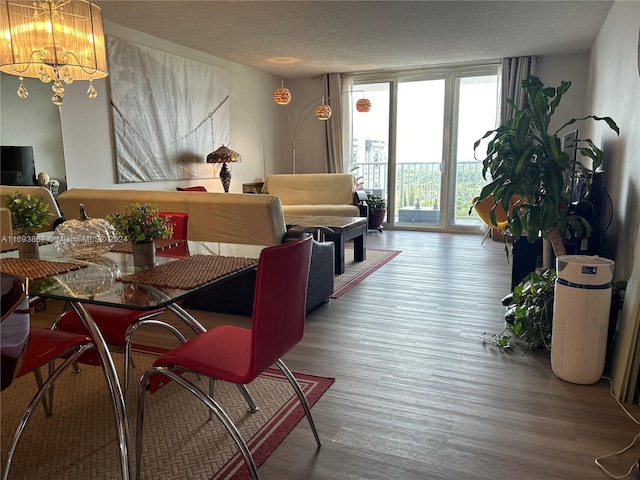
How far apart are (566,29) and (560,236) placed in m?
3.40

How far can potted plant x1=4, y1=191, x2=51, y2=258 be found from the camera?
202cm

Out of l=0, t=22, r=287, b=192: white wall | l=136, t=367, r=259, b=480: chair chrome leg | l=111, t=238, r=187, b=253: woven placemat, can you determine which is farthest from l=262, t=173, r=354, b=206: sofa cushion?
l=136, t=367, r=259, b=480: chair chrome leg

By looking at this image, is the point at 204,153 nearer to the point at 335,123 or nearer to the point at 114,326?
the point at 335,123

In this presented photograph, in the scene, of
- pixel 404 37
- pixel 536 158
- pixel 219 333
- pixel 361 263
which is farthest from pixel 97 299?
pixel 404 37

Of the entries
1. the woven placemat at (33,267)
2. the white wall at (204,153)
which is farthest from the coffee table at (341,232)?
the woven placemat at (33,267)

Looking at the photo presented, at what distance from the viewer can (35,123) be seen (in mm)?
4180

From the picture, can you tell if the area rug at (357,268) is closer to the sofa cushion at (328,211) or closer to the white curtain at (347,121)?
the sofa cushion at (328,211)

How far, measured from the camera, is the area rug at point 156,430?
1.66 metres

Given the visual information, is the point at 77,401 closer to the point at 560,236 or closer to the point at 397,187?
the point at 560,236

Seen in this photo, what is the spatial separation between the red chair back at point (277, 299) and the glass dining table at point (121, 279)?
0.96ft

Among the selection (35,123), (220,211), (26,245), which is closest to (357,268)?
(220,211)

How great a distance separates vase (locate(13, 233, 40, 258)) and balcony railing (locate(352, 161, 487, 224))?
6059mm

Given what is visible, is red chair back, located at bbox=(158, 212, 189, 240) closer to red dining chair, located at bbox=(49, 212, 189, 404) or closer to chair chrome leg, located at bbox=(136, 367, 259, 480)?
red dining chair, located at bbox=(49, 212, 189, 404)

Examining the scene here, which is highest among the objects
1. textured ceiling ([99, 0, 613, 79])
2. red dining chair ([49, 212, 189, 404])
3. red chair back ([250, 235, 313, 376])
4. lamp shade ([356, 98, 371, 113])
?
textured ceiling ([99, 0, 613, 79])
